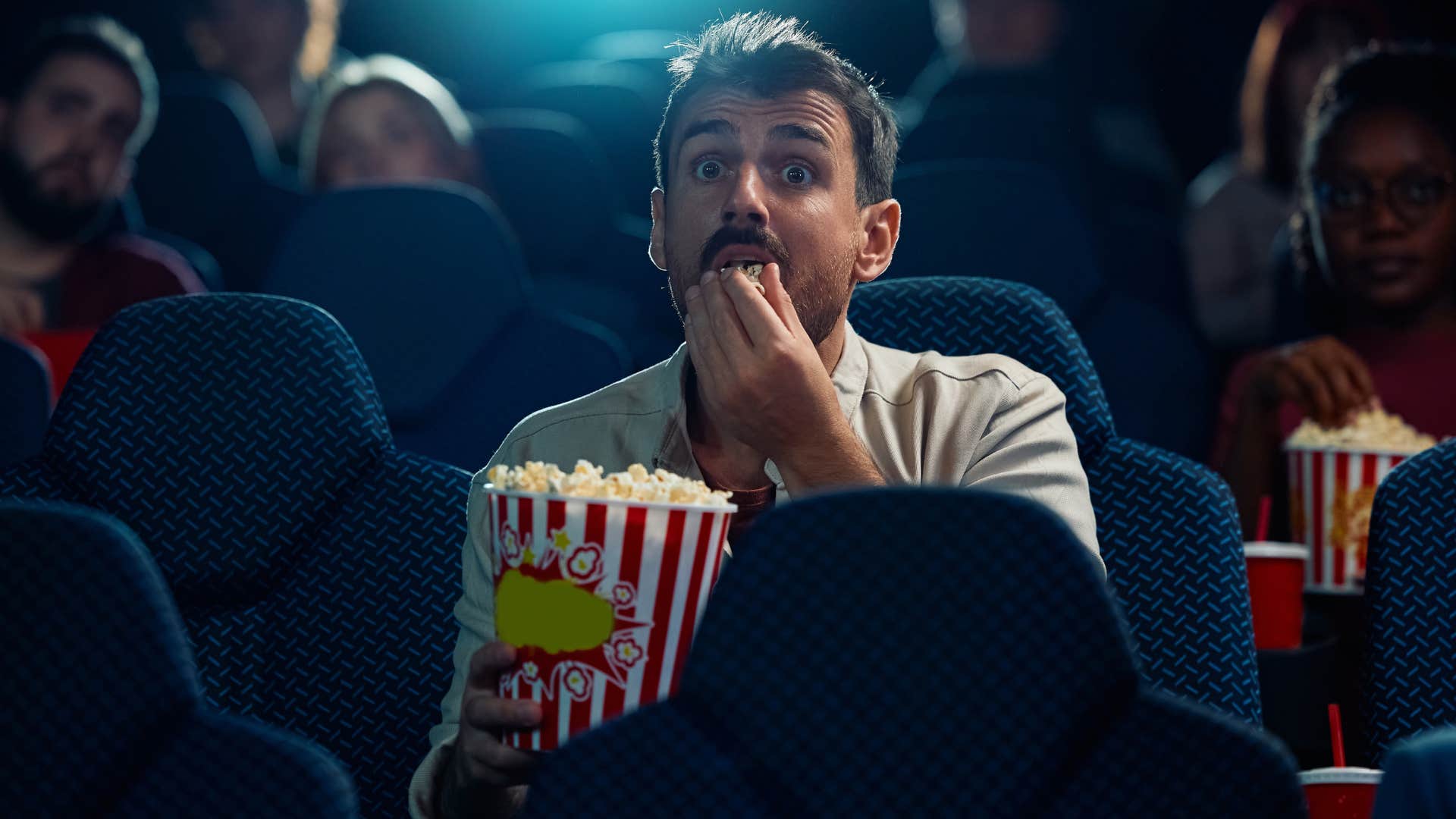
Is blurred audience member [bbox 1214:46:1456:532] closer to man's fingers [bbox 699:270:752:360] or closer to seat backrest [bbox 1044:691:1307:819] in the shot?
man's fingers [bbox 699:270:752:360]

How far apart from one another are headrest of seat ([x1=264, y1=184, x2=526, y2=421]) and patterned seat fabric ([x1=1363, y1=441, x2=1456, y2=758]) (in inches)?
50.6

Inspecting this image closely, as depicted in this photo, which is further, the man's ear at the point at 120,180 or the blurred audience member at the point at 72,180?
the man's ear at the point at 120,180

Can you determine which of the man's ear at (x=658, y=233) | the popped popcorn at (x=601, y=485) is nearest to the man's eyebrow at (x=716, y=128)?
the man's ear at (x=658, y=233)

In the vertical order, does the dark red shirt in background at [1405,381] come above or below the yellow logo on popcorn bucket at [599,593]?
below

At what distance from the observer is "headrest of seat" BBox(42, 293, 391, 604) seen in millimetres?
1461

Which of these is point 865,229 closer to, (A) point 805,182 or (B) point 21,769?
(A) point 805,182

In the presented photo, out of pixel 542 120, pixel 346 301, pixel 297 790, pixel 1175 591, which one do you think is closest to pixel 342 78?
pixel 542 120

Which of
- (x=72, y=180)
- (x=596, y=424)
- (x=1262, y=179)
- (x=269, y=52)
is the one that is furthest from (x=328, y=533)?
(x=269, y=52)

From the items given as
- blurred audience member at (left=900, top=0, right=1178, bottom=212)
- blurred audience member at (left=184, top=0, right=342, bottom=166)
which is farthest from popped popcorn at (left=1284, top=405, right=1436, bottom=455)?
blurred audience member at (left=184, top=0, right=342, bottom=166)

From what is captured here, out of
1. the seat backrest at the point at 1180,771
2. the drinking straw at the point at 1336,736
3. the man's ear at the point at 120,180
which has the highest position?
the man's ear at the point at 120,180

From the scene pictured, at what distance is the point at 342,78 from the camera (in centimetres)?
349

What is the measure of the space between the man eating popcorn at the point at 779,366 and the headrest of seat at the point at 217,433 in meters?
0.17

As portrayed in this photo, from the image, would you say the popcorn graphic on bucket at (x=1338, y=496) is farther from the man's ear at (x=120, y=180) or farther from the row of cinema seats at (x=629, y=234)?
the man's ear at (x=120, y=180)

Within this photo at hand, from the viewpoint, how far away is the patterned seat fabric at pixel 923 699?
91 cm
